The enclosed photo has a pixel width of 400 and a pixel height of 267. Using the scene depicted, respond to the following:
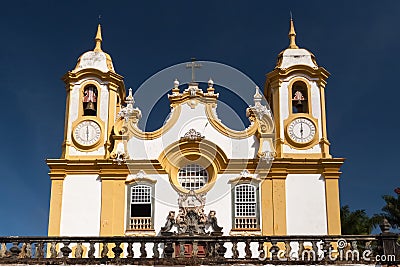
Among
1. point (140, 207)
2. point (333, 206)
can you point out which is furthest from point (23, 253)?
point (333, 206)

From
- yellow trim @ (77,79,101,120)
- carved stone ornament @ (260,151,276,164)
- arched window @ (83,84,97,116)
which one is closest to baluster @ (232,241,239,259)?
carved stone ornament @ (260,151,276,164)

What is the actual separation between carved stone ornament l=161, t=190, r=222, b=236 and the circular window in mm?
911

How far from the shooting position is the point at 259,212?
24312 millimetres

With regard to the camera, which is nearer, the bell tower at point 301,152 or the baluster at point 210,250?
the baluster at point 210,250

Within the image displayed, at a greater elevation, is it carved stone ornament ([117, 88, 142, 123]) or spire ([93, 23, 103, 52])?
spire ([93, 23, 103, 52])

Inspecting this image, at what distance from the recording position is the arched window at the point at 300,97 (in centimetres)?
2675

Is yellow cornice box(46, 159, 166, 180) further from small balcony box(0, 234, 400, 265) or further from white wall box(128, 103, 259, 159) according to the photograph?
small balcony box(0, 234, 400, 265)

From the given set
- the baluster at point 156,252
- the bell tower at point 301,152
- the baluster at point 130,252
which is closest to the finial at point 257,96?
the bell tower at point 301,152

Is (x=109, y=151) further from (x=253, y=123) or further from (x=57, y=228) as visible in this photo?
(x=253, y=123)

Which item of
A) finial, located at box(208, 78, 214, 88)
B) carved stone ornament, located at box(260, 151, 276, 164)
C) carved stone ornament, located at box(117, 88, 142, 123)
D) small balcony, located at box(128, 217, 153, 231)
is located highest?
finial, located at box(208, 78, 214, 88)

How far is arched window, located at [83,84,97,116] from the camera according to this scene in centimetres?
2690

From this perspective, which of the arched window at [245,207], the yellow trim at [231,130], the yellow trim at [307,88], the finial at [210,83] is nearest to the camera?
the arched window at [245,207]

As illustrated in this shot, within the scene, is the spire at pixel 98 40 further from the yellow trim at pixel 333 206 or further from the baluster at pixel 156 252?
the baluster at pixel 156 252

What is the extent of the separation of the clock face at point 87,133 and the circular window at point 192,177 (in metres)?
3.95
